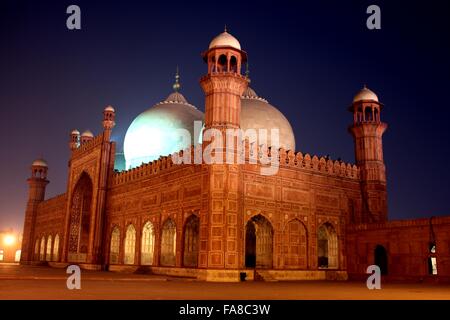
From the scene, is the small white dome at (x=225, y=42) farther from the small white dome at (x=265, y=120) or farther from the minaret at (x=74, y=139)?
the minaret at (x=74, y=139)

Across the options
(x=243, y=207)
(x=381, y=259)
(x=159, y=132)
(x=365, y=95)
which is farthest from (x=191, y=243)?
(x=365, y=95)

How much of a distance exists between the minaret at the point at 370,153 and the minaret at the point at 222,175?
5.52 metres

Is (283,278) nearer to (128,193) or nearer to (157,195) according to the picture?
(157,195)

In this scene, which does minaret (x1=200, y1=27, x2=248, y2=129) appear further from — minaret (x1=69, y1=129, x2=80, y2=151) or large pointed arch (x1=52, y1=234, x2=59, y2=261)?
large pointed arch (x1=52, y1=234, x2=59, y2=261)

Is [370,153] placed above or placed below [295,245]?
above

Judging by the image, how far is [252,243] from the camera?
17719mm

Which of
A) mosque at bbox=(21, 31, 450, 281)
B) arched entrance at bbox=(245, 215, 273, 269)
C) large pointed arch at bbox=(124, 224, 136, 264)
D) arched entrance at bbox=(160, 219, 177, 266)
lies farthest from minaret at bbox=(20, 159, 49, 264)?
arched entrance at bbox=(245, 215, 273, 269)

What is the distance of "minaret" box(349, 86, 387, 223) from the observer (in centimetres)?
1689

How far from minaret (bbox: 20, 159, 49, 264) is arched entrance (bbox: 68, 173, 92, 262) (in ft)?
23.1

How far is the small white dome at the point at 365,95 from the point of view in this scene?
17281mm

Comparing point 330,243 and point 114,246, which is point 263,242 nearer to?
point 330,243

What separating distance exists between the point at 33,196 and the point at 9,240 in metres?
15.4

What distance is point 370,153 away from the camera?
1719 cm
